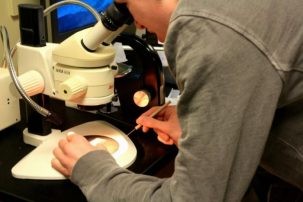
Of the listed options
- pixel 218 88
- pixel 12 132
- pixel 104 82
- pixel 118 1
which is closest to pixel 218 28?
pixel 218 88

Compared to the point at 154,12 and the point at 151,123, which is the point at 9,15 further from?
the point at 154,12

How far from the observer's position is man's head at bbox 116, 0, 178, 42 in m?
0.68

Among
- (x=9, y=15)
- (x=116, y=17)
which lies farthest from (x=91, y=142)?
(x=9, y=15)

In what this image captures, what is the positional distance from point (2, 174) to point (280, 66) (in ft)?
2.18

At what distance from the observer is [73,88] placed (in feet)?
3.07

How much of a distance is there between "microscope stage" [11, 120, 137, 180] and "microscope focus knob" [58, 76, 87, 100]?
15 cm

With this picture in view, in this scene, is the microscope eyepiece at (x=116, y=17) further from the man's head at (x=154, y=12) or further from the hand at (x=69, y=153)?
the hand at (x=69, y=153)

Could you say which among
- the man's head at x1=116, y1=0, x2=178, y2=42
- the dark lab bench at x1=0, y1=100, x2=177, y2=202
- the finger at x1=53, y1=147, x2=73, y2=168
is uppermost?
the man's head at x1=116, y1=0, x2=178, y2=42

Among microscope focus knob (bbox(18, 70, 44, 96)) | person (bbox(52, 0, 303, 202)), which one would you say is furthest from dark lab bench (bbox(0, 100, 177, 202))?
person (bbox(52, 0, 303, 202))

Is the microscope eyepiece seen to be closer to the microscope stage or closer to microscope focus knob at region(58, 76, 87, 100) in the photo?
microscope focus knob at region(58, 76, 87, 100)

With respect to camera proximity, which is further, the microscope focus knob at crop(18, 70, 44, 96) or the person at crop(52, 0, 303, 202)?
the microscope focus knob at crop(18, 70, 44, 96)

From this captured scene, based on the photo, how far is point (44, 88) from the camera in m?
1.03

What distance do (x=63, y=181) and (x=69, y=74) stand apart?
25 cm

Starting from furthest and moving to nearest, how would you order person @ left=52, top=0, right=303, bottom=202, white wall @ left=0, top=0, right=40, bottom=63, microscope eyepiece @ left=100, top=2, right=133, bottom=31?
white wall @ left=0, top=0, right=40, bottom=63
microscope eyepiece @ left=100, top=2, right=133, bottom=31
person @ left=52, top=0, right=303, bottom=202
